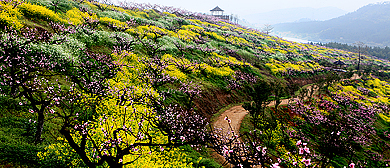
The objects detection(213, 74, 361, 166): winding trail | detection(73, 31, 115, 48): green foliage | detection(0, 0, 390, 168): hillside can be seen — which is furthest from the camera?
detection(73, 31, 115, 48): green foliage

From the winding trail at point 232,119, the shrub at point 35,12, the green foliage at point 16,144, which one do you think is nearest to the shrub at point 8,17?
the shrub at point 35,12

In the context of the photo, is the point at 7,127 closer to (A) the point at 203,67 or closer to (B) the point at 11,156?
(B) the point at 11,156

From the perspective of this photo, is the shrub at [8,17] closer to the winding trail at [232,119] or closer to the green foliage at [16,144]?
the green foliage at [16,144]

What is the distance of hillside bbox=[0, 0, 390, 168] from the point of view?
732 centimetres

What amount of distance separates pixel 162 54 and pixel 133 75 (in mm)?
10839

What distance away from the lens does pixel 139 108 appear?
1200 cm

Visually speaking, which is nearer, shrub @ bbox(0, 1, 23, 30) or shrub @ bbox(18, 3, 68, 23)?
shrub @ bbox(0, 1, 23, 30)

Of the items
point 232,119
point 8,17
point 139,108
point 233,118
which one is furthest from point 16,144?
point 233,118

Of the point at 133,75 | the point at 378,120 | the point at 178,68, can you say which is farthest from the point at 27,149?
the point at 378,120

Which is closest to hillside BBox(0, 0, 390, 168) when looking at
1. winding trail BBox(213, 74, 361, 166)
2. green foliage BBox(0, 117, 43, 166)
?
green foliage BBox(0, 117, 43, 166)

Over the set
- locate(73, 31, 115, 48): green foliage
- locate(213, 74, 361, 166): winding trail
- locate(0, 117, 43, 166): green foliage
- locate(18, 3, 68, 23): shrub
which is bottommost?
locate(213, 74, 361, 166): winding trail

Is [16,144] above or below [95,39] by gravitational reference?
below

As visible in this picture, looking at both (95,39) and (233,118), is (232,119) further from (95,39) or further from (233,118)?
(95,39)

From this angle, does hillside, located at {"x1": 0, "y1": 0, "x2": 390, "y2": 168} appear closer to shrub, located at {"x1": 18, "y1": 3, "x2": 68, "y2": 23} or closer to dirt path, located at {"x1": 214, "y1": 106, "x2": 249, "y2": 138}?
shrub, located at {"x1": 18, "y1": 3, "x2": 68, "y2": 23}
